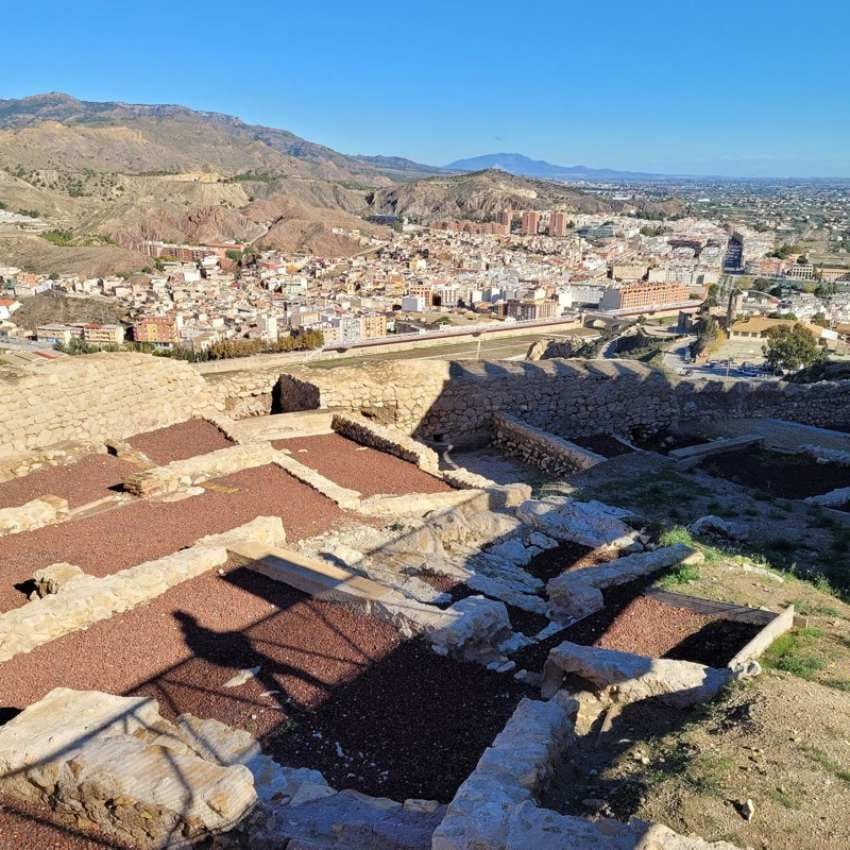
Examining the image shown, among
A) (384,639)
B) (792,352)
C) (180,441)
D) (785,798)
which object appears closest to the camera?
(785,798)

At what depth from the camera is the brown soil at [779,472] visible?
42.1ft

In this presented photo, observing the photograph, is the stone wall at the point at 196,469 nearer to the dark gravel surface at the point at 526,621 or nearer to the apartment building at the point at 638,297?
the dark gravel surface at the point at 526,621

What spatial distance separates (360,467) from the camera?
1162cm

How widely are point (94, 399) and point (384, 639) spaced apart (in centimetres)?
747

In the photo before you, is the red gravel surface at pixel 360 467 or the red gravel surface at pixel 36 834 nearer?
the red gravel surface at pixel 36 834

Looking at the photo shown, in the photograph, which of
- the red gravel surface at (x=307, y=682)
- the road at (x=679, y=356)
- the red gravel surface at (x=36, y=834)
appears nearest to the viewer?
the red gravel surface at (x=36, y=834)

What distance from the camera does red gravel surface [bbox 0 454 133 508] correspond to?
9.08 meters

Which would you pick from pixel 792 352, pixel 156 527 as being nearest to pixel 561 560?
pixel 156 527

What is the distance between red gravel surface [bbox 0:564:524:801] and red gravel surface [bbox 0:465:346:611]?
1081 mm

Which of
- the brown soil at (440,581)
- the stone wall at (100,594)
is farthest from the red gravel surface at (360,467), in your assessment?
the stone wall at (100,594)

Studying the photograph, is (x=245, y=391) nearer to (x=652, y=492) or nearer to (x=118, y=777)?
(x=652, y=492)

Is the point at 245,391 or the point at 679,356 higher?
the point at 245,391

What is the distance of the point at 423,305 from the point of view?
118 meters

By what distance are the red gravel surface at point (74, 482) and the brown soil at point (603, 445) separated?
28.6 feet
